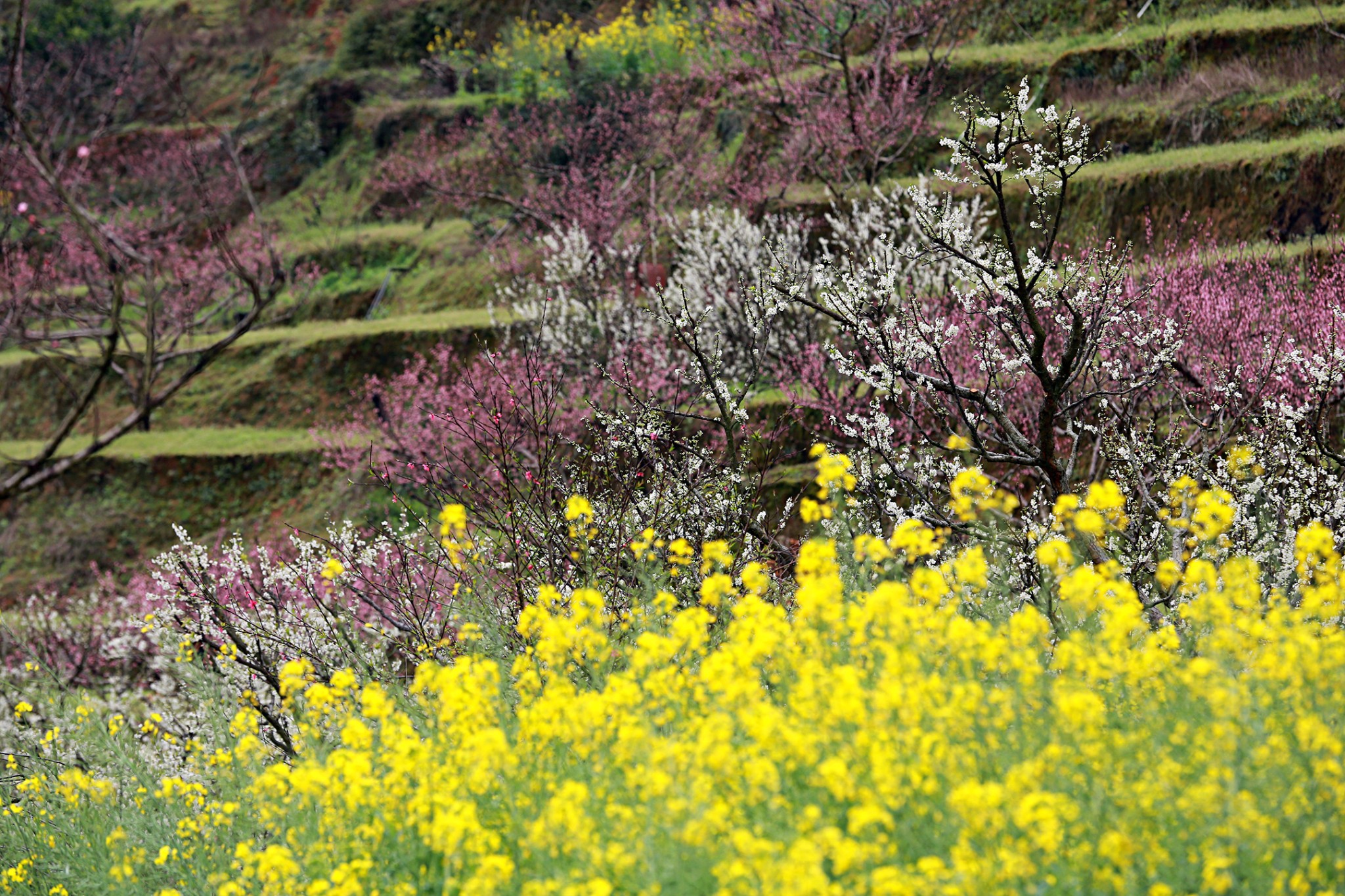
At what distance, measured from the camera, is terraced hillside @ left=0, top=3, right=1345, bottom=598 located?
1295 centimetres

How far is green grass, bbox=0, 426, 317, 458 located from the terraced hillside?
62mm

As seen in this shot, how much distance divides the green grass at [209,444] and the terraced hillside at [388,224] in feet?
0.20

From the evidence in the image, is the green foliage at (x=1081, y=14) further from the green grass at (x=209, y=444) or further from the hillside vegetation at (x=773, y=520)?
the green grass at (x=209, y=444)

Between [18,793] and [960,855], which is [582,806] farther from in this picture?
[18,793]

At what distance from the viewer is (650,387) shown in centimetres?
1261

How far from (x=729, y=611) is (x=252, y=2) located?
4091 cm

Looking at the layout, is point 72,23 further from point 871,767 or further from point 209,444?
point 871,767

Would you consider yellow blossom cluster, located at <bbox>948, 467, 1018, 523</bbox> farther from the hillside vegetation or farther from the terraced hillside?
the terraced hillside

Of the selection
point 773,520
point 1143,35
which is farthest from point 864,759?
point 1143,35

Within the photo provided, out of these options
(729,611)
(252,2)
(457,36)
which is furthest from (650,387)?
(252,2)

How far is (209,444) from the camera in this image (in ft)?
63.8

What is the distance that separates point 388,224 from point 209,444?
386 inches

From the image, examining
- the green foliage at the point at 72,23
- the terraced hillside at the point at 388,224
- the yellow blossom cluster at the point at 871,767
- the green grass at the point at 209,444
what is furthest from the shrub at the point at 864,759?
the green foliage at the point at 72,23

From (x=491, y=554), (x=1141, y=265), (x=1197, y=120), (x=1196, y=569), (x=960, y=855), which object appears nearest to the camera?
(x=960, y=855)
